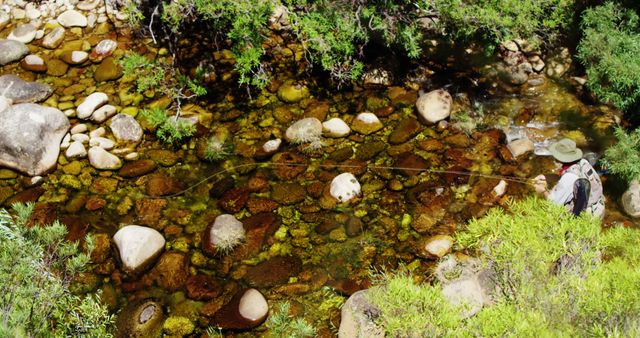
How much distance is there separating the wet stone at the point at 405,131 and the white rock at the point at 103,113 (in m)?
4.75

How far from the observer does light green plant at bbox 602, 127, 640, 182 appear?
276 inches

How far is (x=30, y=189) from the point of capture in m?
8.19

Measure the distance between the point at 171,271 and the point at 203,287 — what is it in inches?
20.5

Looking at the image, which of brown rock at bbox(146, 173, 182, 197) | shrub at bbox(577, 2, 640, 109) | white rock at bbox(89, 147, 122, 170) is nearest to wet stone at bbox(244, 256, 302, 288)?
brown rock at bbox(146, 173, 182, 197)

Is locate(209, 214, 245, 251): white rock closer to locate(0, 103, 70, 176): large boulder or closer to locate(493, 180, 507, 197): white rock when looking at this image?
locate(0, 103, 70, 176): large boulder

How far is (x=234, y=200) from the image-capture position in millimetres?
7973

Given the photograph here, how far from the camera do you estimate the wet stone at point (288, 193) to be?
7.93 meters

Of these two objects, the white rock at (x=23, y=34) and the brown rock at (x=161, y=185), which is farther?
the white rock at (x=23, y=34)

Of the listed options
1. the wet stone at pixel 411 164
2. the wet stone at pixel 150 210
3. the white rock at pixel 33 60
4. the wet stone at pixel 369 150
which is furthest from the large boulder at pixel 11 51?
the wet stone at pixel 411 164

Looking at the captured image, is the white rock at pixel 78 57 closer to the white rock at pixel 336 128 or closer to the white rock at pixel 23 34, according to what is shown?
the white rock at pixel 23 34

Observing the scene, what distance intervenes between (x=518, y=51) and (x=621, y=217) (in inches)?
146

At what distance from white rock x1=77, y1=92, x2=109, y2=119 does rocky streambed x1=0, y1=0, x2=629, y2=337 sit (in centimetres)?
2

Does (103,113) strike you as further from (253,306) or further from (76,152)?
(253,306)

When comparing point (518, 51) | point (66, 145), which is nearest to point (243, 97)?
point (66, 145)
